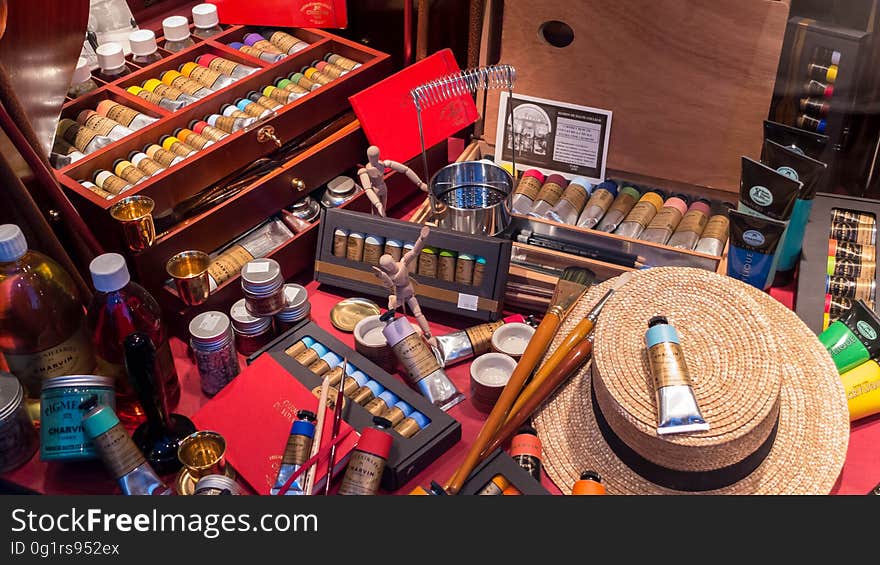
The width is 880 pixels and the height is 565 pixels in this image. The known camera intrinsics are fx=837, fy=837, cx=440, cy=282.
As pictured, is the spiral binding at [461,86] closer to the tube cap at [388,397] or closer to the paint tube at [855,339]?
the tube cap at [388,397]

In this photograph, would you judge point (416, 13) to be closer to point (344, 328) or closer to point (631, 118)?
point (631, 118)

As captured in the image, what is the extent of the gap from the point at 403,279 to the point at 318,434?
0.25 m

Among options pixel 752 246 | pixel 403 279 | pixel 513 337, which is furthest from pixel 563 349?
pixel 752 246

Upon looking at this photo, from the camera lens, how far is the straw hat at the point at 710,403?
3.16 ft

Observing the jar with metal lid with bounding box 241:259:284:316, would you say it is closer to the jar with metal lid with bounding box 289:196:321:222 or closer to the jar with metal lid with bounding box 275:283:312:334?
the jar with metal lid with bounding box 275:283:312:334

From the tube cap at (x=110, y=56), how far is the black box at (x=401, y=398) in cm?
65

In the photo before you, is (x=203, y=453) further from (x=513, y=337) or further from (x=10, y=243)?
(x=513, y=337)

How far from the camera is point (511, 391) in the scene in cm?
111

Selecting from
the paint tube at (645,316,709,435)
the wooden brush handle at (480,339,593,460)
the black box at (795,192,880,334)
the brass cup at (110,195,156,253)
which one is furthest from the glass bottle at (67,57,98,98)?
the black box at (795,192,880,334)

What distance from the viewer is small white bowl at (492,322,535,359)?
48.5 inches

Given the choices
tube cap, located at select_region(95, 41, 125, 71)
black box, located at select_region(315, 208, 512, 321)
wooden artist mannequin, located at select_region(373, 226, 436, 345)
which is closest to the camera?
wooden artist mannequin, located at select_region(373, 226, 436, 345)

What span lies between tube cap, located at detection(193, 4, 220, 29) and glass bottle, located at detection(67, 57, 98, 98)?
240 millimetres

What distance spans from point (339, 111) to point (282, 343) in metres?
0.50

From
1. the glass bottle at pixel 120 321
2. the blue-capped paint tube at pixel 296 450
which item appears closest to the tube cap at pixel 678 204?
the blue-capped paint tube at pixel 296 450
